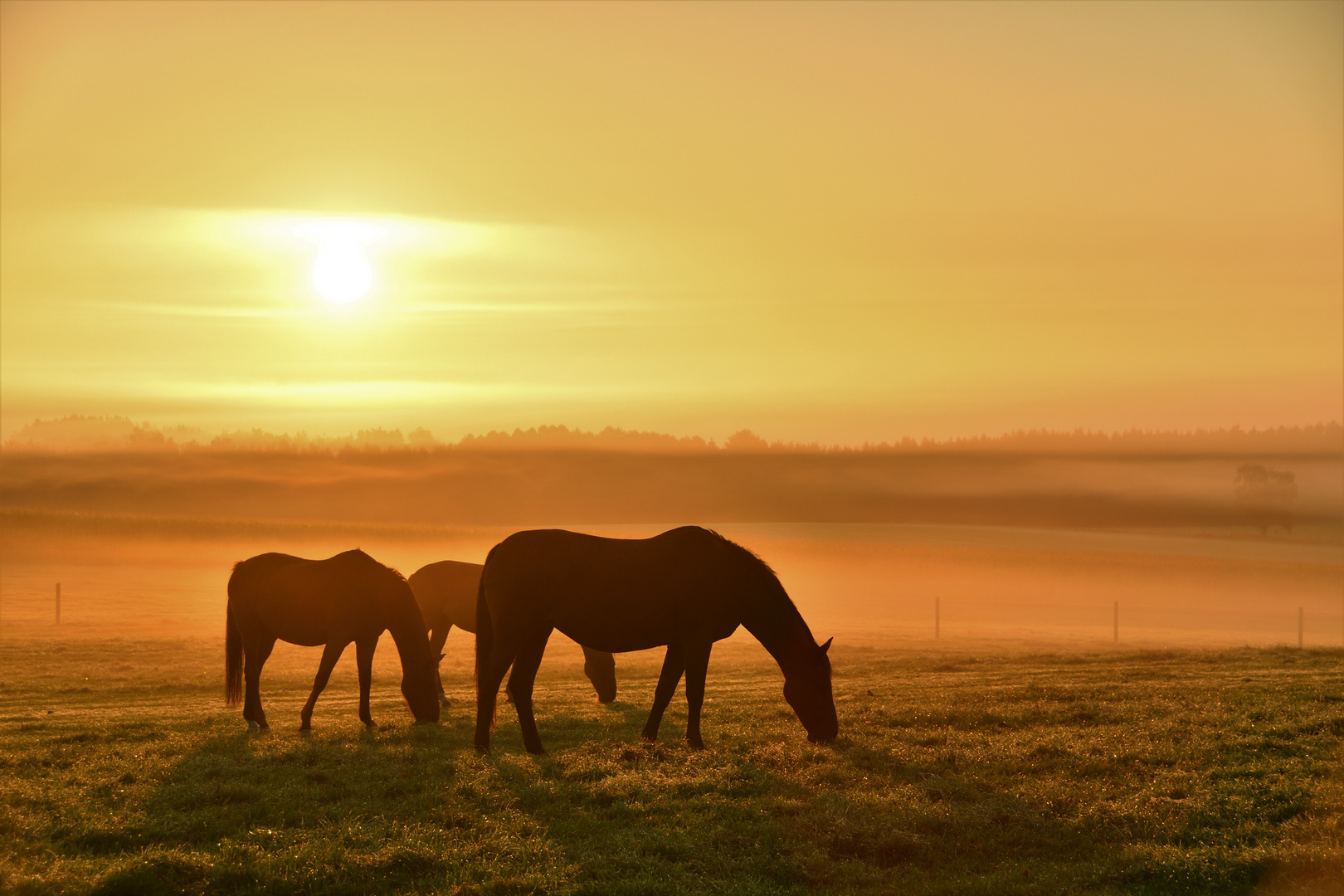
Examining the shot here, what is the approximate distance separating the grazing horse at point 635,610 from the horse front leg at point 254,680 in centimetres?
472

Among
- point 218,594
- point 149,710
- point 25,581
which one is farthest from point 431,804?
point 25,581

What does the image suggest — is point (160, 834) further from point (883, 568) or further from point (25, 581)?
point (883, 568)

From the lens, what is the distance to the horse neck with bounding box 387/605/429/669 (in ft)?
58.6

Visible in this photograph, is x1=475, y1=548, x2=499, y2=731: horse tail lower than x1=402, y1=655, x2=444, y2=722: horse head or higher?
higher

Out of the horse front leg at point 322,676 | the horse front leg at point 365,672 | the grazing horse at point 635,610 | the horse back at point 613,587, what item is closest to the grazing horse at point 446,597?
the horse front leg at point 365,672

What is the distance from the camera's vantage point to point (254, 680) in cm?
1748

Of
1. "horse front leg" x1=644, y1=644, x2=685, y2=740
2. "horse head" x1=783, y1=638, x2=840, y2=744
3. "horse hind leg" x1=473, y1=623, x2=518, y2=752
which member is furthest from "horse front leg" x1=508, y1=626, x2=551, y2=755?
"horse head" x1=783, y1=638, x2=840, y2=744

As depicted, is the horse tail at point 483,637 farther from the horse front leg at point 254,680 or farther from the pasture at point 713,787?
the horse front leg at point 254,680

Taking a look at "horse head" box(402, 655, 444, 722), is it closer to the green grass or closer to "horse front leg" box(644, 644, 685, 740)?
the green grass

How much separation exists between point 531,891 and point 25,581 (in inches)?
3481

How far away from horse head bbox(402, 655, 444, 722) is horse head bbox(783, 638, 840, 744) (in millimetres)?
6758

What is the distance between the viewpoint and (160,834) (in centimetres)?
1065

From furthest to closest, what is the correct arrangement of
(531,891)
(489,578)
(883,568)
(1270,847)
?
(883,568), (489,578), (1270,847), (531,891)

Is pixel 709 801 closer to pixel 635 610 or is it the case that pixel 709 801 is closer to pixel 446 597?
pixel 635 610
